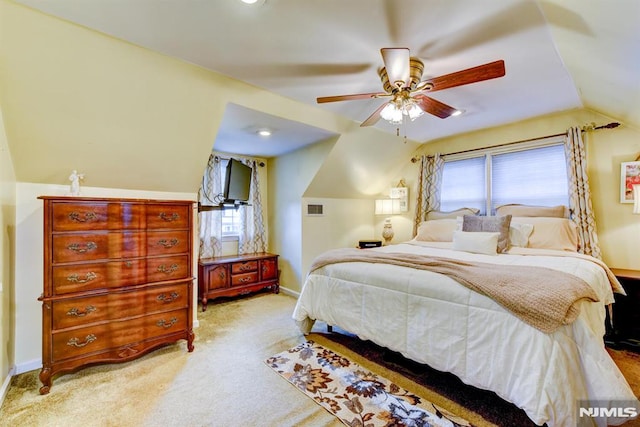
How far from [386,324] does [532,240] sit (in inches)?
81.0

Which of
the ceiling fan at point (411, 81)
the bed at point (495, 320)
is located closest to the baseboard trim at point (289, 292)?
the bed at point (495, 320)

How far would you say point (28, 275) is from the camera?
223 cm

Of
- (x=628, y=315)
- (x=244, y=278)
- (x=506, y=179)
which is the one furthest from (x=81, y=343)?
(x=506, y=179)

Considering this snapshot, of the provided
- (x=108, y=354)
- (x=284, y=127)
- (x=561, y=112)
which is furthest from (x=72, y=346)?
(x=561, y=112)

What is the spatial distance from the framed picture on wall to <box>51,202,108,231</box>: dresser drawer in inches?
188

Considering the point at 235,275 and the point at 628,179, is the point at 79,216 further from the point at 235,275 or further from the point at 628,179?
the point at 628,179

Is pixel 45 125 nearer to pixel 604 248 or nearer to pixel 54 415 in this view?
pixel 54 415

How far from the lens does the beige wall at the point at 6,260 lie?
75.2 inches

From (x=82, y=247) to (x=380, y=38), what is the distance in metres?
2.57

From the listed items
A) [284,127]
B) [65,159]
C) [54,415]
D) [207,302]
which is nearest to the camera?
[54,415]

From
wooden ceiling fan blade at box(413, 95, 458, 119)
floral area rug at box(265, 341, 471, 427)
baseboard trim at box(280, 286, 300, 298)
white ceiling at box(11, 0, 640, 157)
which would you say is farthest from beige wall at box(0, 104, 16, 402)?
wooden ceiling fan blade at box(413, 95, 458, 119)

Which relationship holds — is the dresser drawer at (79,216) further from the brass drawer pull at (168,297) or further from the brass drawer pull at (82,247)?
the brass drawer pull at (168,297)

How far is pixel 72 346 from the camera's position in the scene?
203 centimetres

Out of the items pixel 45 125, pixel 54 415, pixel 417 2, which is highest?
pixel 417 2
